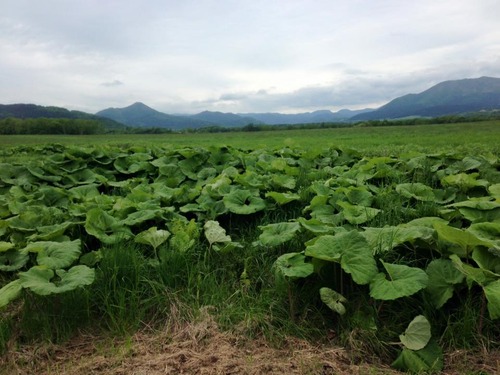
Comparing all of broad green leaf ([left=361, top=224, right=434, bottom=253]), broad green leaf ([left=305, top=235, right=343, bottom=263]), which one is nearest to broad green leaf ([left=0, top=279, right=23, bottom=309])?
broad green leaf ([left=305, top=235, right=343, bottom=263])

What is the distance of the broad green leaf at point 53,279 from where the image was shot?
103 inches

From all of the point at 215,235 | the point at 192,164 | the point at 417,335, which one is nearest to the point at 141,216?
the point at 215,235

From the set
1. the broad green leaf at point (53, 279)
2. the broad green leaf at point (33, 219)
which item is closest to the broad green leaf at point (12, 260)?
the broad green leaf at point (33, 219)

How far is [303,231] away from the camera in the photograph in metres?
3.61

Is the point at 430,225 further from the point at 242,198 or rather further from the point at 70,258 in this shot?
the point at 70,258

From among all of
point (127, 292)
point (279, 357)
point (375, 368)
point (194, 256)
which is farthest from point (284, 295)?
point (127, 292)

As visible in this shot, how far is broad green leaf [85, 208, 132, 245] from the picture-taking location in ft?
11.7

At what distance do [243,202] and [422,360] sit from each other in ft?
8.65

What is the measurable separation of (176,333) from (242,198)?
2.03 m

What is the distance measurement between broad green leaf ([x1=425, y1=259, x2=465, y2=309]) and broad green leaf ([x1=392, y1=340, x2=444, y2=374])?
324 mm

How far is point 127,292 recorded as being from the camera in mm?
3105

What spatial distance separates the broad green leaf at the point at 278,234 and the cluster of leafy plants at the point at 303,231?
0.01 metres

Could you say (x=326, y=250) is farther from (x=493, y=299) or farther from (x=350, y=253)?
(x=493, y=299)

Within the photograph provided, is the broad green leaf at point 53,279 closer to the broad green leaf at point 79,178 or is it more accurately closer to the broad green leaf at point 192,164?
the broad green leaf at point 192,164
